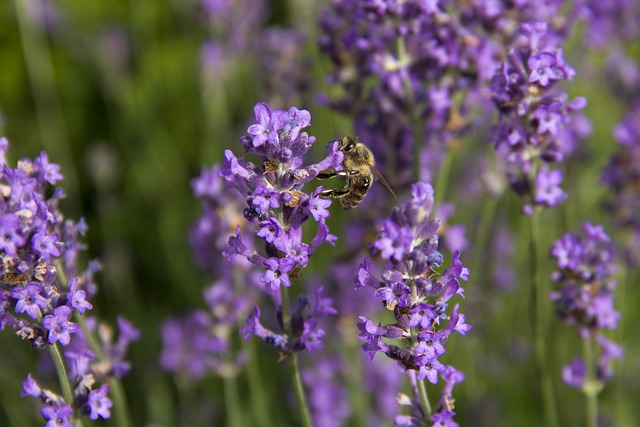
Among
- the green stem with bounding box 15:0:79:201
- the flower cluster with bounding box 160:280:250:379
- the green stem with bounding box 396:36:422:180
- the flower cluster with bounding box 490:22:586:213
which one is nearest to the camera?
the flower cluster with bounding box 490:22:586:213

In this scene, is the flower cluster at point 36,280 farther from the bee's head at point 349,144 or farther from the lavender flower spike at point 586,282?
the lavender flower spike at point 586,282

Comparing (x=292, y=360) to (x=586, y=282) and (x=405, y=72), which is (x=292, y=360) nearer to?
(x=586, y=282)

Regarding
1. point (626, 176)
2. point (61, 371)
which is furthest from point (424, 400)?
point (626, 176)

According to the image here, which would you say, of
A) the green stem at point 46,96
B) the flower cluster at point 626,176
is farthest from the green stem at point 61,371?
the green stem at point 46,96

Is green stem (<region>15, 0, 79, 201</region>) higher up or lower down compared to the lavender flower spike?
higher up

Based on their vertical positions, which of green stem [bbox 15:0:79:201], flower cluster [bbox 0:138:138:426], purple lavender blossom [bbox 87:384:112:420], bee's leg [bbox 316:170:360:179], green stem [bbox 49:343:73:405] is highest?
green stem [bbox 15:0:79:201]

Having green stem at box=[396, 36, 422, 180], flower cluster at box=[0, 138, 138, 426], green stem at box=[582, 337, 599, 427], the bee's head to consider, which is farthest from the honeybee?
green stem at box=[582, 337, 599, 427]

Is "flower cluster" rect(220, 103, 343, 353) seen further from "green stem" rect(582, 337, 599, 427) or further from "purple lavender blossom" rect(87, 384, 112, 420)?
"green stem" rect(582, 337, 599, 427)

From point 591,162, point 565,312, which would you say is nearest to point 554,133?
point 565,312
